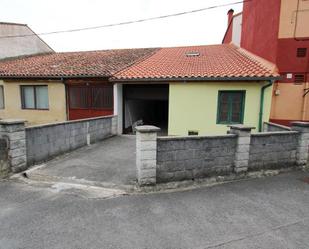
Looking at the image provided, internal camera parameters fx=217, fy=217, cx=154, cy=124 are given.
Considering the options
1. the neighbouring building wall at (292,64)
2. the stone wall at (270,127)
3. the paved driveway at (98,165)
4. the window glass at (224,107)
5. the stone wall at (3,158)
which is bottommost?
the paved driveway at (98,165)

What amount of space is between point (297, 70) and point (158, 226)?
7.84 metres

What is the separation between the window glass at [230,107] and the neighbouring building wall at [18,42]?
15.1m

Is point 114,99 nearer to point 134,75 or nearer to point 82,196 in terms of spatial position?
point 134,75

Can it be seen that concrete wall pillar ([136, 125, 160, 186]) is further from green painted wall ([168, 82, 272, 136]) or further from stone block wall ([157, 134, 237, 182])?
green painted wall ([168, 82, 272, 136])

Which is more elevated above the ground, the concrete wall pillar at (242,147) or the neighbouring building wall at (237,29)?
the neighbouring building wall at (237,29)

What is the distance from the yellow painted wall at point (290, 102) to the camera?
26.7 feet

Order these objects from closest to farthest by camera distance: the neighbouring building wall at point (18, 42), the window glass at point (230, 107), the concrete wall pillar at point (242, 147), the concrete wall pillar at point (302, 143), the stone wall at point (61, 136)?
1. the concrete wall pillar at point (242, 147)
2. the stone wall at point (61, 136)
3. the concrete wall pillar at point (302, 143)
4. the window glass at point (230, 107)
5. the neighbouring building wall at point (18, 42)

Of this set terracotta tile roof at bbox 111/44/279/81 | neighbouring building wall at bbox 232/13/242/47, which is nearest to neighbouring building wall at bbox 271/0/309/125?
terracotta tile roof at bbox 111/44/279/81

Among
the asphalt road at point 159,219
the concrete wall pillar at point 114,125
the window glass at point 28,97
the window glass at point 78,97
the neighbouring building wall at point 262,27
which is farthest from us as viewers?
the window glass at point 28,97

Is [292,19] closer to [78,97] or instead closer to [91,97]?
[91,97]

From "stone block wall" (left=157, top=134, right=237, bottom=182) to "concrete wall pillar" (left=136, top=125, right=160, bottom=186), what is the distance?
0.15 meters

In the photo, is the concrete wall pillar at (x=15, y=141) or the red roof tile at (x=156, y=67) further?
the red roof tile at (x=156, y=67)

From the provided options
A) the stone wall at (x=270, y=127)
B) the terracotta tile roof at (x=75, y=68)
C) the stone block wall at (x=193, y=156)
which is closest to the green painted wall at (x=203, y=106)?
the stone wall at (x=270, y=127)

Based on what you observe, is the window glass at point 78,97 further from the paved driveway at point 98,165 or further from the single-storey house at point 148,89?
the paved driveway at point 98,165
